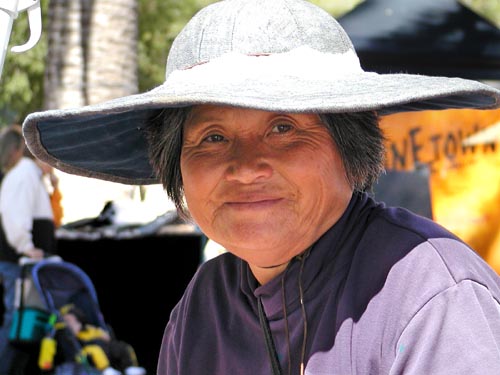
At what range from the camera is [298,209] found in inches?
70.5

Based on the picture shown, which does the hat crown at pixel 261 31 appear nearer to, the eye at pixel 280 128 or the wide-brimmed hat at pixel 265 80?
the wide-brimmed hat at pixel 265 80

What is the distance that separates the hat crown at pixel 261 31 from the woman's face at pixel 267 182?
0.13 m

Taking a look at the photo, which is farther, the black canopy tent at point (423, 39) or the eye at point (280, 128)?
the black canopy tent at point (423, 39)

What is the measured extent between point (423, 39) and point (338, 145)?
3051mm

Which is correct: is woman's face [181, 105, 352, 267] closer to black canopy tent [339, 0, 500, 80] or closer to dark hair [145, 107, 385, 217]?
dark hair [145, 107, 385, 217]

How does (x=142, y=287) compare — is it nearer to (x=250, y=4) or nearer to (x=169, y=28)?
(x=250, y=4)

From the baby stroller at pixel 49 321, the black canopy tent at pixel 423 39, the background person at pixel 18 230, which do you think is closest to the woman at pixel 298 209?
the black canopy tent at pixel 423 39

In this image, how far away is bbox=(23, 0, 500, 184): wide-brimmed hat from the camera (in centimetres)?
159

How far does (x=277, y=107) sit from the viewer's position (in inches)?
61.0

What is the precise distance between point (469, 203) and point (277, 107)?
3.38 metres

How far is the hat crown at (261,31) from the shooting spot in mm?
1783

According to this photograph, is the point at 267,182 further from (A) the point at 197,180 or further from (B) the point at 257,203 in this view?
(A) the point at 197,180

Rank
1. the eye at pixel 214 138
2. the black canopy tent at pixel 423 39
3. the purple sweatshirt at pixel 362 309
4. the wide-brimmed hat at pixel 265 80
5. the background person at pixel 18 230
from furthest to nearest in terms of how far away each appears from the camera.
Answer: the background person at pixel 18 230 < the black canopy tent at pixel 423 39 < the eye at pixel 214 138 < the wide-brimmed hat at pixel 265 80 < the purple sweatshirt at pixel 362 309

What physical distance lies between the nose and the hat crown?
0.63ft
